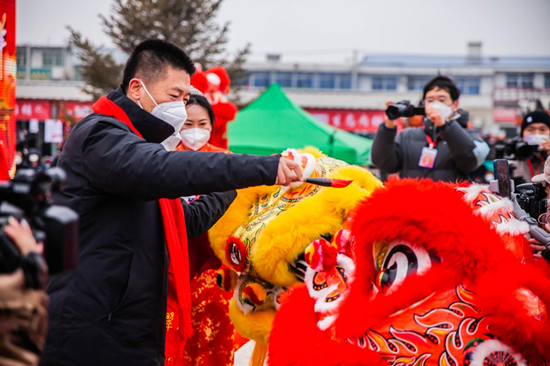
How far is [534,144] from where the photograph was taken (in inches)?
166

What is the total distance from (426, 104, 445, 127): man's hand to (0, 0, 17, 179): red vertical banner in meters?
2.66

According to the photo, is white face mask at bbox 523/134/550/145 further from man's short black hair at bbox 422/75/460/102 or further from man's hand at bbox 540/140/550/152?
man's short black hair at bbox 422/75/460/102

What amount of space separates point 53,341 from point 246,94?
1047 inches

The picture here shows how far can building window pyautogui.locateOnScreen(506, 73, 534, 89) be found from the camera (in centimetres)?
4372

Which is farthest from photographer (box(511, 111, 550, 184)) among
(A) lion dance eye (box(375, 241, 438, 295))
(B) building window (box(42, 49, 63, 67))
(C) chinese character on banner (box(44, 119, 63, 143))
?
(B) building window (box(42, 49, 63, 67))

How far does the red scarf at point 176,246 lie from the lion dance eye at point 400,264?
2.40ft

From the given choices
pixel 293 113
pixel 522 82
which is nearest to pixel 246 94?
pixel 293 113

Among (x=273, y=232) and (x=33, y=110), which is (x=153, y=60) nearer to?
(x=273, y=232)

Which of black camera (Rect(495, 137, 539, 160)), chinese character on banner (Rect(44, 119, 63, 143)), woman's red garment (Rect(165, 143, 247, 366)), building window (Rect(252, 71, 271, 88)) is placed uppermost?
building window (Rect(252, 71, 271, 88))

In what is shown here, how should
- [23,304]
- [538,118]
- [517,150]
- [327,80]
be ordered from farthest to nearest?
[327,80]
[538,118]
[517,150]
[23,304]

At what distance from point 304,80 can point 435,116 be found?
40.7m

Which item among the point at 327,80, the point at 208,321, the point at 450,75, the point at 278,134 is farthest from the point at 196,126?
the point at 327,80

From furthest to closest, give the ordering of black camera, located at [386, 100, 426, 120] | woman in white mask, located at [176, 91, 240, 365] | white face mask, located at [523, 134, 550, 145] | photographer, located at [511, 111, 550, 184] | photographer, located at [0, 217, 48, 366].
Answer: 1. white face mask, located at [523, 134, 550, 145]
2. photographer, located at [511, 111, 550, 184]
3. black camera, located at [386, 100, 426, 120]
4. woman in white mask, located at [176, 91, 240, 365]
5. photographer, located at [0, 217, 48, 366]

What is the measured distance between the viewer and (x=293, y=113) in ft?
29.4
